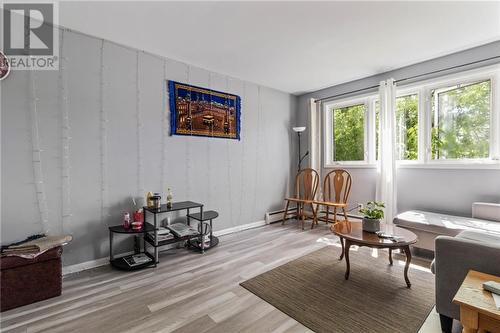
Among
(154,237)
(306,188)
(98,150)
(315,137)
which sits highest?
(315,137)

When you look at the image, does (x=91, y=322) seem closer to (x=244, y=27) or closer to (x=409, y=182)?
(x=244, y=27)

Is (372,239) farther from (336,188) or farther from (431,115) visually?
(431,115)

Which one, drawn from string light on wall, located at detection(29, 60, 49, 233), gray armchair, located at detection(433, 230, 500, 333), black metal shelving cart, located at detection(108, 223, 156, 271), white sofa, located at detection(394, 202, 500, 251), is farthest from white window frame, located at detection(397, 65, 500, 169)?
string light on wall, located at detection(29, 60, 49, 233)

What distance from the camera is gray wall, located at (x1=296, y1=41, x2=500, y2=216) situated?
2699 millimetres

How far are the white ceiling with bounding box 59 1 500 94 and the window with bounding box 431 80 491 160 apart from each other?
55 cm

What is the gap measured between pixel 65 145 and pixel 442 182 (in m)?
4.40

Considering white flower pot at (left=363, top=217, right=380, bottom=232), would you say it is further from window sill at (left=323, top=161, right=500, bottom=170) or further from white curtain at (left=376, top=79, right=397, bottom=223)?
window sill at (left=323, top=161, right=500, bottom=170)

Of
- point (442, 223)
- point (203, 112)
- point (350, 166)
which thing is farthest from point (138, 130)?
point (442, 223)

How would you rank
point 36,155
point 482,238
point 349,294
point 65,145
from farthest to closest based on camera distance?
point 65,145, point 36,155, point 349,294, point 482,238

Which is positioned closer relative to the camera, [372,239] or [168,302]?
[168,302]

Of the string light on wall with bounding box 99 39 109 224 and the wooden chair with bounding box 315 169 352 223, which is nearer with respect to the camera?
the string light on wall with bounding box 99 39 109 224

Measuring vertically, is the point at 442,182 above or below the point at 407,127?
below

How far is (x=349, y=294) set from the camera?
1950 mm

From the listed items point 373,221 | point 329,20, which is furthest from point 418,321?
point 329,20
